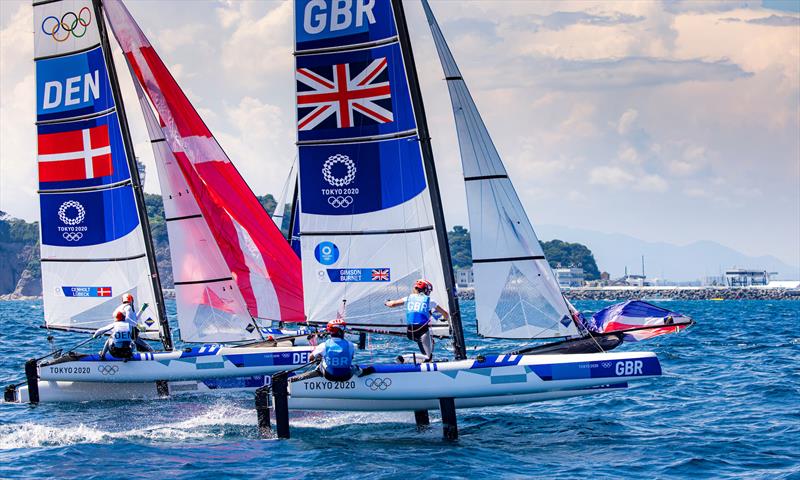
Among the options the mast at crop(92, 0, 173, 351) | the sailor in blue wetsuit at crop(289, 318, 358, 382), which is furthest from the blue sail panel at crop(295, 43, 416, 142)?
the mast at crop(92, 0, 173, 351)

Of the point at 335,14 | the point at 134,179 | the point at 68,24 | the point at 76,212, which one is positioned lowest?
the point at 76,212

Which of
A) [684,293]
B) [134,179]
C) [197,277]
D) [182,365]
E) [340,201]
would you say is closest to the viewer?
[340,201]

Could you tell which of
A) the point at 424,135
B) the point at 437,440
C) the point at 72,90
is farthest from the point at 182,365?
the point at 72,90

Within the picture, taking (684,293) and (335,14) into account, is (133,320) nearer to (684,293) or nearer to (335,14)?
(335,14)

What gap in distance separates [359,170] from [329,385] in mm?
3365

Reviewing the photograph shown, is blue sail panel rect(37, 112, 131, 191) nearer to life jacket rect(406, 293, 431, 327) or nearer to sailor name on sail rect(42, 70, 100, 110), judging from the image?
sailor name on sail rect(42, 70, 100, 110)

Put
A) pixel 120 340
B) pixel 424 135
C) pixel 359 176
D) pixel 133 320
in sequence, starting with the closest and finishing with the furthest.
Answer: pixel 424 135
pixel 359 176
pixel 120 340
pixel 133 320

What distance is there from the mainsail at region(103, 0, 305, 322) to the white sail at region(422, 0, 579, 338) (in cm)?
688

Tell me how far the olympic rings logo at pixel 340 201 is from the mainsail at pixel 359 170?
0.05 feet

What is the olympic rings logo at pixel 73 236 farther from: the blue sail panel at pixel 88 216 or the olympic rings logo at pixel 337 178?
the olympic rings logo at pixel 337 178

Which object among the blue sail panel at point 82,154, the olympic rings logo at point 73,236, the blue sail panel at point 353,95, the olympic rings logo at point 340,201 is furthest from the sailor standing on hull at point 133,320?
the blue sail panel at point 353,95

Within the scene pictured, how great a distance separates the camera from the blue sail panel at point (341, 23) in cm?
1558

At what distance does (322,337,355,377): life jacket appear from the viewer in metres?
14.2

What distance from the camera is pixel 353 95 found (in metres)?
15.8
